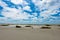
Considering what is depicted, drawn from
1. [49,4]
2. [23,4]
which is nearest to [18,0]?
[23,4]

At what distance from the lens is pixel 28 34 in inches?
85.5

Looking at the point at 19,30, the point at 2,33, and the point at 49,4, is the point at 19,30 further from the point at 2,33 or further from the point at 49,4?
the point at 49,4

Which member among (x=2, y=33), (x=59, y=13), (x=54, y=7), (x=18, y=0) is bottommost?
(x=2, y=33)

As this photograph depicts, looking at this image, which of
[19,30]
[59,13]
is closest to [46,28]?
[59,13]

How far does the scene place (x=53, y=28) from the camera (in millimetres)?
2166

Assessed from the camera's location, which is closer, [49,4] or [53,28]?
[49,4]

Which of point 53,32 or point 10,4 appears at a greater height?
A: point 10,4

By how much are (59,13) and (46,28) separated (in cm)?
42

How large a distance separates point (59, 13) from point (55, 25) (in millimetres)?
265

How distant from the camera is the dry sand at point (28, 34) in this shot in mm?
2133

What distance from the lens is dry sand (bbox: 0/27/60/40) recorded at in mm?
2133

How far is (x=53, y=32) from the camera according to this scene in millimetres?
2172

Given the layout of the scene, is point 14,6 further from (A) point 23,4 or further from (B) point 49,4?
(B) point 49,4

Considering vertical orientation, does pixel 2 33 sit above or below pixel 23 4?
below
